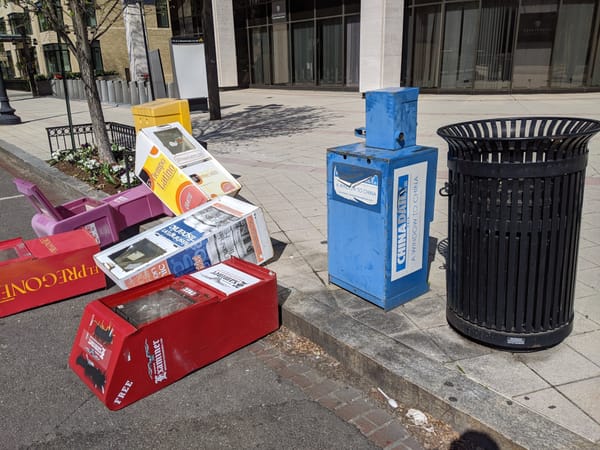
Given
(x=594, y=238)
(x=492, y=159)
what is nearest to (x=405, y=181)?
(x=492, y=159)

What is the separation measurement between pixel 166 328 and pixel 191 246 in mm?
1182

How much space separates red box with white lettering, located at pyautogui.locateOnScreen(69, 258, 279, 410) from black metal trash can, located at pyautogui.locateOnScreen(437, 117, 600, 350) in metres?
1.41

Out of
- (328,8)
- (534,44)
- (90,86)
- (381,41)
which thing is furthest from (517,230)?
(328,8)

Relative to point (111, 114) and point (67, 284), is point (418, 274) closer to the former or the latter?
point (67, 284)

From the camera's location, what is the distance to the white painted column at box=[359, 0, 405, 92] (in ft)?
60.8

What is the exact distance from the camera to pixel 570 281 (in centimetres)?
305

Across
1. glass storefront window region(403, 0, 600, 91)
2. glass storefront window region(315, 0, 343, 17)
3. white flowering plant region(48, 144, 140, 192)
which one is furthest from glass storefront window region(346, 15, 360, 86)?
white flowering plant region(48, 144, 140, 192)

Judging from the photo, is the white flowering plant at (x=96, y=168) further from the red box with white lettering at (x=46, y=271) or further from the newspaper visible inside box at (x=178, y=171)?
the red box with white lettering at (x=46, y=271)

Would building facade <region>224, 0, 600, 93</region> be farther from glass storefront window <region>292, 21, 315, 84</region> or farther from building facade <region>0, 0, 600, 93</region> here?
glass storefront window <region>292, 21, 315, 84</region>

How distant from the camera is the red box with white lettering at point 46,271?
13.6 ft

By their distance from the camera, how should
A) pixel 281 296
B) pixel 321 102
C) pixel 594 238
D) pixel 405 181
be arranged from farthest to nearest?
pixel 321 102, pixel 594 238, pixel 281 296, pixel 405 181

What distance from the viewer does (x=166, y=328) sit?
120 inches

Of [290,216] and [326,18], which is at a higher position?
[326,18]

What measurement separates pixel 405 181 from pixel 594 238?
268cm
